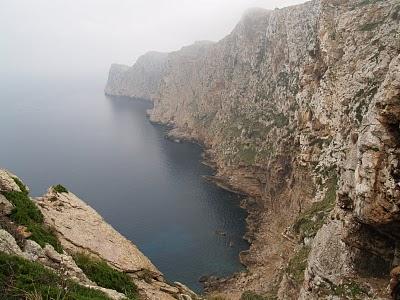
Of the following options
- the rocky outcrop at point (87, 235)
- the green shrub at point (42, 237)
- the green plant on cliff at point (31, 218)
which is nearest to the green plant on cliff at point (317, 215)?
the rocky outcrop at point (87, 235)

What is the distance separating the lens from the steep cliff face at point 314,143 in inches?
1215

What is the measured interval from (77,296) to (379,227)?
21.4 meters

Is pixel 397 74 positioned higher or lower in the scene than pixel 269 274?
higher

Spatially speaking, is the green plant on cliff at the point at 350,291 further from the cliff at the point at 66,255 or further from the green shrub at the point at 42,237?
the green shrub at the point at 42,237

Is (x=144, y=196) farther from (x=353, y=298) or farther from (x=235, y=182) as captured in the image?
(x=353, y=298)

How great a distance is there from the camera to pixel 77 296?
64.8ft

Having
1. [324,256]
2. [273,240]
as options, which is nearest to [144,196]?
[273,240]

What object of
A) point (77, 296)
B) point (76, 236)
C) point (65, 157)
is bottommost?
point (65, 157)

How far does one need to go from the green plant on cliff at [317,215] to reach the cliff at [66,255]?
37374mm

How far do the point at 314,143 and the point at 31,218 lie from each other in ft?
232

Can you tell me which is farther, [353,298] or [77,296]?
[353,298]

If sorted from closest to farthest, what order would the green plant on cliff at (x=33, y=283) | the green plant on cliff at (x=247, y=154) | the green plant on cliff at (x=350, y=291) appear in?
the green plant on cliff at (x=33, y=283)
the green plant on cliff at (x=350, y=291)
the green plant on cliff at (x=247, y=154)

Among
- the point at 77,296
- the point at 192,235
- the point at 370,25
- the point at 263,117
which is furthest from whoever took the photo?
the point at 263,117

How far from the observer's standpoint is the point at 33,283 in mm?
18312
